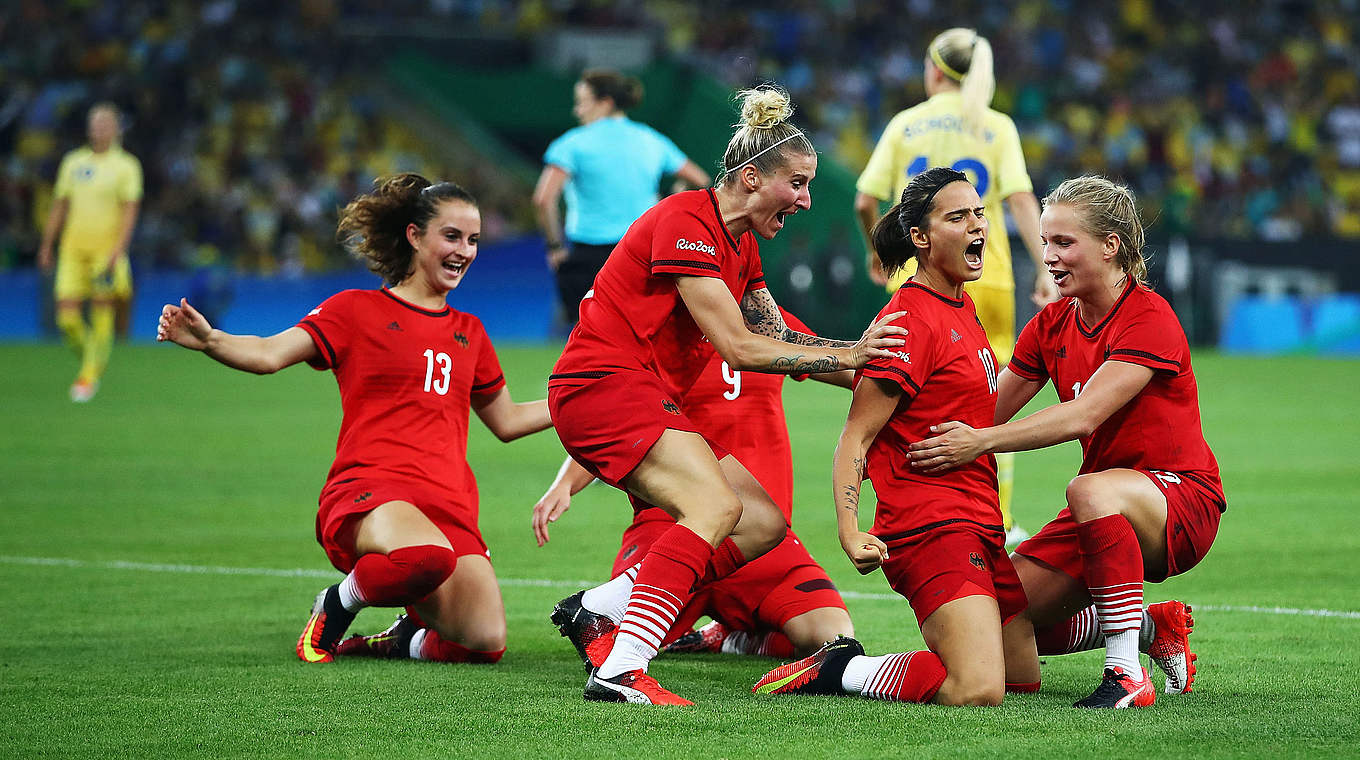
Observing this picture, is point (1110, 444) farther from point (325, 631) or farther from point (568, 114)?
point (568, 114)

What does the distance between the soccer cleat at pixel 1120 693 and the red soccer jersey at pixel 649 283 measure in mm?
1564

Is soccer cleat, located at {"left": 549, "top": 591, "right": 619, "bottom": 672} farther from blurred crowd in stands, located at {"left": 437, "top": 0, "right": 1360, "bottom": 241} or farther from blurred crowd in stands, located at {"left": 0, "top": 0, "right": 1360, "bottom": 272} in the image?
blurred crowd in stands, located at {"left": 437, "top": 0, "right": 1360, "bottom": 241}

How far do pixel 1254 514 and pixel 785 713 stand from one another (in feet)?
17.7

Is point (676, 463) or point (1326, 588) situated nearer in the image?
point (676, 463)

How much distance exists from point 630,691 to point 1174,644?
5.25 feet

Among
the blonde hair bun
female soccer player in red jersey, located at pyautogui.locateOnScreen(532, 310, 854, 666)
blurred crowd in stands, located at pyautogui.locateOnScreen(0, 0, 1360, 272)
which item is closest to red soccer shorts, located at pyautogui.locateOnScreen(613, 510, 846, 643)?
female soccer player in red jersey, located at pyautogui.locateOnScreen(532, 310, 854, 666)

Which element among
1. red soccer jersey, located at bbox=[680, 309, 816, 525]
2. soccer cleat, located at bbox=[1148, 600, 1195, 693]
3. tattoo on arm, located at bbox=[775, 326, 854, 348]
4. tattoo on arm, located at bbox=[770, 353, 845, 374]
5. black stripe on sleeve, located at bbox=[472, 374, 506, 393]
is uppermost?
tattoo on arm, located at bbox=[775, 326, 854, 348]

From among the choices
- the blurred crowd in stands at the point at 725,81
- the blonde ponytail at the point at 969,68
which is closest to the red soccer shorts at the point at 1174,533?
the blonde ponytail at the point at 969,68

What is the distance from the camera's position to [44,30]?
27141mm

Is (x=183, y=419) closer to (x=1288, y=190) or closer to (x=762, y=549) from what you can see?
(x=762, y=549)

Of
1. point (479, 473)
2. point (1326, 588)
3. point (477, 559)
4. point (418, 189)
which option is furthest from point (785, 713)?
point (479, 473)

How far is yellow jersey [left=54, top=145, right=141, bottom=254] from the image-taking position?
15.3m

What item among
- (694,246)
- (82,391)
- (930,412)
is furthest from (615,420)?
(82,391)

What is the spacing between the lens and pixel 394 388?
5.43 meters
